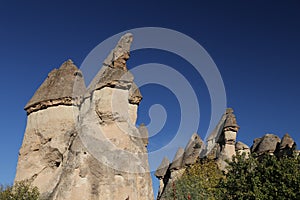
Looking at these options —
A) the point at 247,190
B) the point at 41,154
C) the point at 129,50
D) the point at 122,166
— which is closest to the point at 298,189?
the point at 247,190

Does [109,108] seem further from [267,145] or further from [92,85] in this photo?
[267,145]

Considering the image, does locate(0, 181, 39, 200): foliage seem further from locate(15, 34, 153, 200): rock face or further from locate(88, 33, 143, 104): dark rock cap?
locate(88, 33, 143, 104): dark rock cap

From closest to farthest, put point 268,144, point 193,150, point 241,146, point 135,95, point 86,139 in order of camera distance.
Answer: point 86,139, point 135,95, point 193,150, point 268,144, point 241,146

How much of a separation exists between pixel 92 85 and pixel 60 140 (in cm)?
308

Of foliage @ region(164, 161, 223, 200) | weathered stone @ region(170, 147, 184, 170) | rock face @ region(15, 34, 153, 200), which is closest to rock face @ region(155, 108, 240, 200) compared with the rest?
weathered stone @ region(170, 147, 184, 170)

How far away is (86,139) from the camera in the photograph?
1521cm

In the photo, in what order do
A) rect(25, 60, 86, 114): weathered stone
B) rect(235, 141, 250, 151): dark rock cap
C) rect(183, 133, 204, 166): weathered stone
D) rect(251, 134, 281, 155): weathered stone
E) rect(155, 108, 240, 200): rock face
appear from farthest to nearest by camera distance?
rect(235, 141, 250, 151): dark rock cap → rect(251, 134, 281, 155): weathered stone → rect(183, 133, 204, 166): weathered stone → rect(155, 108, 240, 200): rock face → rect(25, 60, 86, 114): weathered stone

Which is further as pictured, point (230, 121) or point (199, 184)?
point (230, 121)

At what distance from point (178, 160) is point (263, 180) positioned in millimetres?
19993

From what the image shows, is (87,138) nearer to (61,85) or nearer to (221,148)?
(61,85)

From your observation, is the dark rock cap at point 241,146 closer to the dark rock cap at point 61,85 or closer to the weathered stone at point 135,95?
the weathered stone at point 135,95

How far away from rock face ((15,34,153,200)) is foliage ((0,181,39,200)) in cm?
44

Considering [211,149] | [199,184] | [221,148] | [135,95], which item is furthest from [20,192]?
[211,149]

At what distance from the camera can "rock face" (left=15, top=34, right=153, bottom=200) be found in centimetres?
1438
